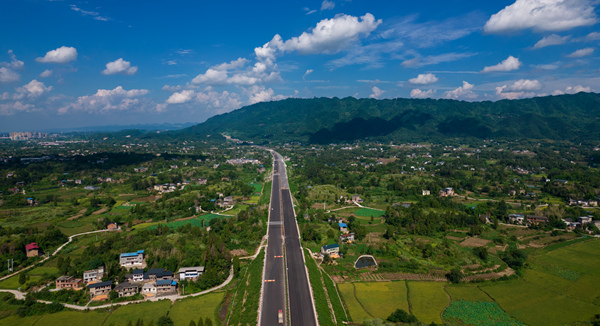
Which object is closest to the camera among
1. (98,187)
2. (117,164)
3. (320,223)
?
(320,223)

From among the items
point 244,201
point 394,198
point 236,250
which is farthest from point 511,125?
point 236,250

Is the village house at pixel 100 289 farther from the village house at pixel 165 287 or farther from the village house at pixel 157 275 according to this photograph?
the village house at pixel 165 287

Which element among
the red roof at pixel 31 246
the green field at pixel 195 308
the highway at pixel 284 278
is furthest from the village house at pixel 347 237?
the red roof at pixel 31 246

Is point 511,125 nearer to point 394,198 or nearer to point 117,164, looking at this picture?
point 394,198

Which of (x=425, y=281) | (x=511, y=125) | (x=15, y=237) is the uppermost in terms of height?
(x=511, y=125)

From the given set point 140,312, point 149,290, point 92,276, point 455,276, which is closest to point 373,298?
point 455,276

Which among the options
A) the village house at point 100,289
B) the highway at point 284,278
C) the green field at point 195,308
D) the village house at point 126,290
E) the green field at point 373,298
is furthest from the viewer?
the village house at point 126,290

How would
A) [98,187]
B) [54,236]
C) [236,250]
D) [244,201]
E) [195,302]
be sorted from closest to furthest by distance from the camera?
1. [195,302]
2. [236,250]
3. [54,236]
4. [244,201]
5. [98,187]
